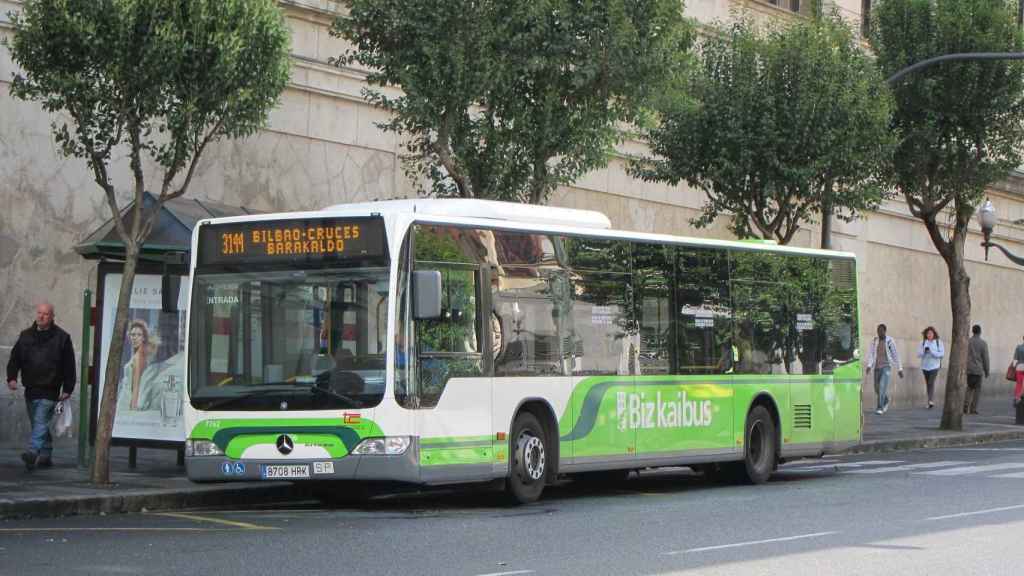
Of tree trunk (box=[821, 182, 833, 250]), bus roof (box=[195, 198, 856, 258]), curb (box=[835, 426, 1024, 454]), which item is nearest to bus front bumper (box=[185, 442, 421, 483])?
bus roof (box=[195, 198, 856, 258])

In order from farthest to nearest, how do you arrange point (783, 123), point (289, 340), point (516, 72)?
1. point (783, 123)
2. point (516, 72)
3. point (289, 340)

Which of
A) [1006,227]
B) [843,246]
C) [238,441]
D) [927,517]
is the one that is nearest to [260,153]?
[238,441]

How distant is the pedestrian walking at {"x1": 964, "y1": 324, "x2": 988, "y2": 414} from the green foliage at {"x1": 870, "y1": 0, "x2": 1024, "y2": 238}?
21.1ft

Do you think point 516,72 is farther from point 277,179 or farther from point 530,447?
point 530,447

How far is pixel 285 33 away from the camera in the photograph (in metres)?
16.2

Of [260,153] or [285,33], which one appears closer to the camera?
[285,33]

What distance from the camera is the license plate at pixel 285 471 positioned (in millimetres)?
14398

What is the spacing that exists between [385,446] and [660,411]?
4109mm

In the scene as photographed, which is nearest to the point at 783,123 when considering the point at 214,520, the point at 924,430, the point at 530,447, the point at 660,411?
the point at 924,430

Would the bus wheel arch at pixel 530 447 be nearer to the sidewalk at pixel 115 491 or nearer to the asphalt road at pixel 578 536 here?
the asphalt road at pixel 578 536

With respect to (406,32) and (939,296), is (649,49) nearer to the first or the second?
(406,32)

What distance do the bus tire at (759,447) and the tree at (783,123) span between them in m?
6.50

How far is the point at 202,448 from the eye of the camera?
48.5ft

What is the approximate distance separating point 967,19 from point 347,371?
17.5 m
